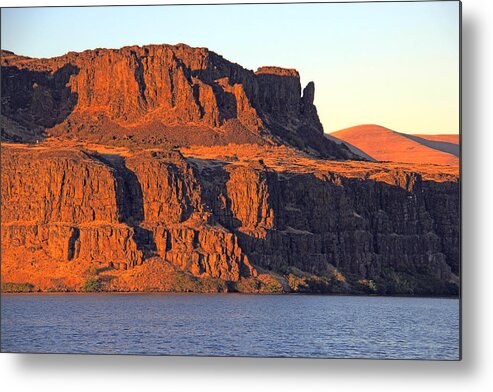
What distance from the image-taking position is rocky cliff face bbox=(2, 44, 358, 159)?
5024 inches

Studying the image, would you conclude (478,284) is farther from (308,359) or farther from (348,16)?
(348,16)

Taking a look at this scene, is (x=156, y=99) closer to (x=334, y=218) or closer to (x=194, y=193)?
(x=334, y=218)

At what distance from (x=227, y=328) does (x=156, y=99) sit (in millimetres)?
77712

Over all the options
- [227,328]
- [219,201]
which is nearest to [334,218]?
[219,201]

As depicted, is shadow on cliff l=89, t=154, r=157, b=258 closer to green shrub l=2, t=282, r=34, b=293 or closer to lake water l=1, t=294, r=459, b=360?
green shrub l=2, t=282, r=34, b=293

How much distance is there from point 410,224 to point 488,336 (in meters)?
78.7

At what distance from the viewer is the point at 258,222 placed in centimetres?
10519

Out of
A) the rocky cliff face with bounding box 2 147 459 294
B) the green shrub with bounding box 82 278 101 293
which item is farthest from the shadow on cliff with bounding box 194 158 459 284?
the green shrub with bounding box 82 278 101 293

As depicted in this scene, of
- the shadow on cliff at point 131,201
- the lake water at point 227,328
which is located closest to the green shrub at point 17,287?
the lake water at point 227,328

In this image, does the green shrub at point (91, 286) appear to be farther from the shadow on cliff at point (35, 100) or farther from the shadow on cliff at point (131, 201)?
the shadow on cliff at point (35, 100)

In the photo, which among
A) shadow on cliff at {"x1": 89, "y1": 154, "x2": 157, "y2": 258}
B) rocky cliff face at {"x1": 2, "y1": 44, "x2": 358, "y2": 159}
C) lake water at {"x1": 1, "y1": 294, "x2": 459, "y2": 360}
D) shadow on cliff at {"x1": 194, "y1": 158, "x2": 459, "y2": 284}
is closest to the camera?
lake water at {"x1": 1, "y1": 294, "x2": 459, "y2": 360}

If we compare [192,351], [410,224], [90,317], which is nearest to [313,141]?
[410,224]

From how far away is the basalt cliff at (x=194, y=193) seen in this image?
3787 inches

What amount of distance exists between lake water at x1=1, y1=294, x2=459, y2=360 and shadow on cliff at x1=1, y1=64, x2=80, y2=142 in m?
48.8
